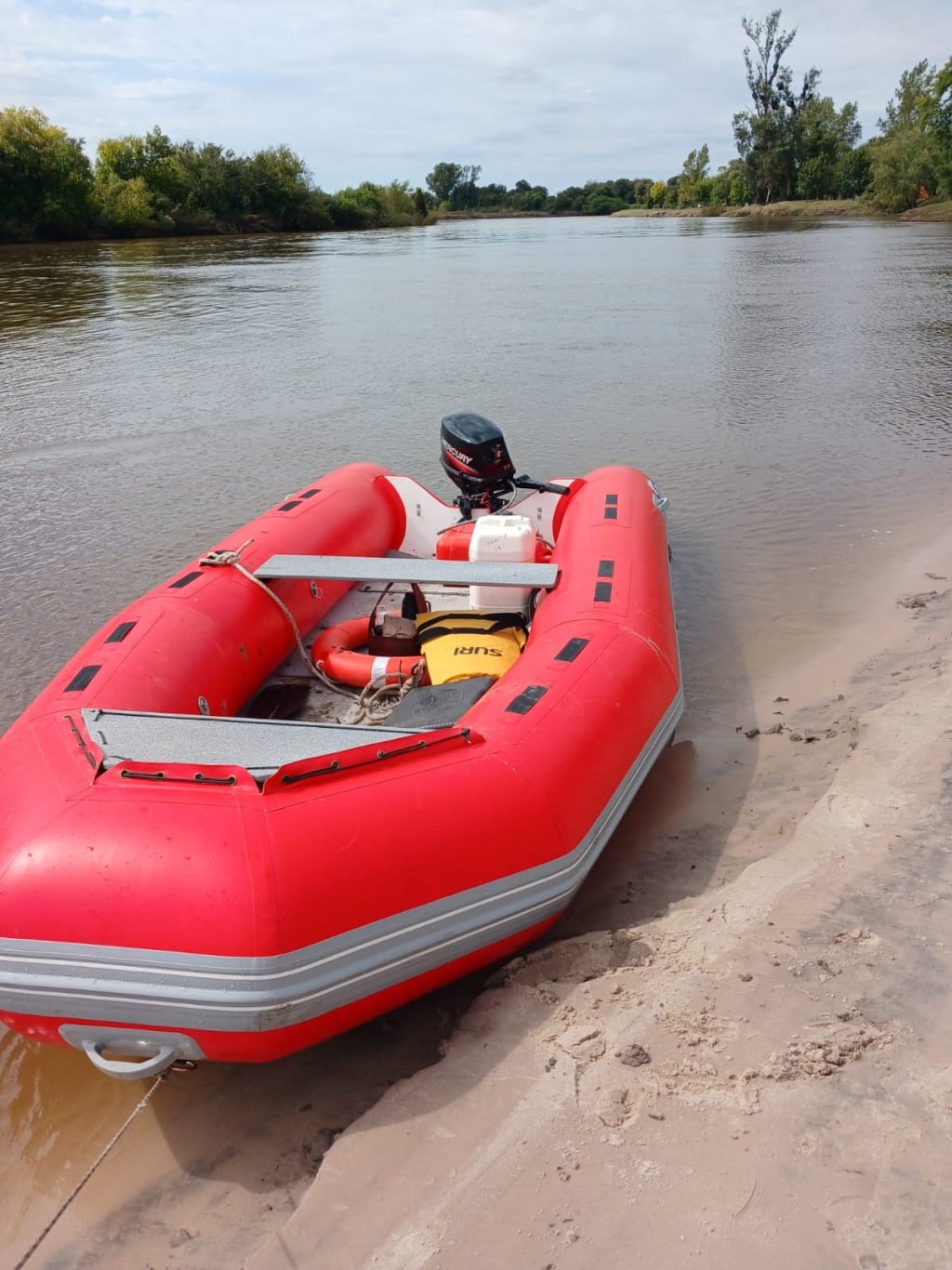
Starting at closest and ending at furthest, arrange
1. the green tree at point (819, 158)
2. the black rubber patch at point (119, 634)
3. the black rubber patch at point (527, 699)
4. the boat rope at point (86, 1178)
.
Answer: the boat rope at point (86, 1178) → the black rubber patch at point (527, 699) → the black rubber patch at point (119, 634) → the green tree at point (819, 158)

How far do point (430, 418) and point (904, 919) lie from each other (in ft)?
23.7

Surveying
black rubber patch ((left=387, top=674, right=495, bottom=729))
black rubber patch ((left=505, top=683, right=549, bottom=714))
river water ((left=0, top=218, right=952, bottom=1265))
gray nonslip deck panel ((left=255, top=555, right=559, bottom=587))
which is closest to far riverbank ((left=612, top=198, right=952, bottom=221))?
river water ((left=0, top=218, right=952, bottom=1265))

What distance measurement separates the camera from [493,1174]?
5.61 feet

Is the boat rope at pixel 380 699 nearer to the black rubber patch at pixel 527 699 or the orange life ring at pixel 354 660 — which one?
the orange life ring at pixel 354 660

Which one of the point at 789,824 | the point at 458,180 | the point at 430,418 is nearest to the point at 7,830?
the point at 789,824

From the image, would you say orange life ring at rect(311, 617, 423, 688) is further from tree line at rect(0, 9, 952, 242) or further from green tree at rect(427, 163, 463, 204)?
green tree at rect(427, 163, 463, 204)

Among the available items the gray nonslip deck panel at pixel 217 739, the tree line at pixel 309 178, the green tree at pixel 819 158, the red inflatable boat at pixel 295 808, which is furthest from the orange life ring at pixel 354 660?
the green tree at pixel 819 158

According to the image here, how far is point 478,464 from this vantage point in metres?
4.69

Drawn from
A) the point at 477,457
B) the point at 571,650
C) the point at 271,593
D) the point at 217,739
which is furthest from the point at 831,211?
the point at 217,739

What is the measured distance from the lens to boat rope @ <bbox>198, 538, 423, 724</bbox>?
11.3 feet

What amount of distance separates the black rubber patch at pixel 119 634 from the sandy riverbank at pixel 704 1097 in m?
1.71

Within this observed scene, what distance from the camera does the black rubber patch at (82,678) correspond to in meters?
2.83

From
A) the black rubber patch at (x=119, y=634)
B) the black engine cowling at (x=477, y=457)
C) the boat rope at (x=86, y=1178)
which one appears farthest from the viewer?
the black engine cowling at (x=477, y=457)

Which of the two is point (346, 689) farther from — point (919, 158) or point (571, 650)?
point (919, 158)
